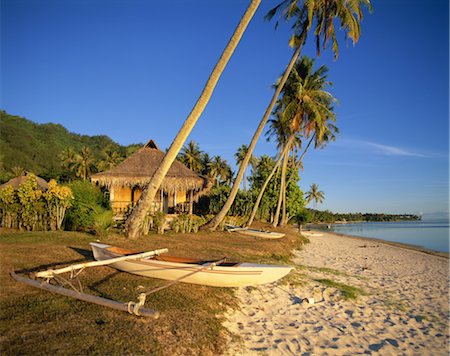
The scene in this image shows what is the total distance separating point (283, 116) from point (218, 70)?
32.7 feet

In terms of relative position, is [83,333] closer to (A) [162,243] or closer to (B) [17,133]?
(A) [162,243]

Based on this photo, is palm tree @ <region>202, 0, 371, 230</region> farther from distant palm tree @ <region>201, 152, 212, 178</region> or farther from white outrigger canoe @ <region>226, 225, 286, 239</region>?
distant palm tree @ <region>201, 152, 212, 178</region>

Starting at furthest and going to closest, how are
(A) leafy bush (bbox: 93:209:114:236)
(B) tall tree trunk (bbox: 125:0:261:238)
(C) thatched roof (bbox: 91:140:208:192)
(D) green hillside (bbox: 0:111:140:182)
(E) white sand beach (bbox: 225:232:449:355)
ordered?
1. (D) green hillside (bbox: 0:111:140:182)
2. (C) thatched roof (bbox: 91:140:208:192)
3. (A) leafy bush (bbox: 93:209:114:236)
4. (B) tall tree trunk (bbox: 125:0:261:238)
5. (E) white sand beach (bbox: 225:232:449:355)

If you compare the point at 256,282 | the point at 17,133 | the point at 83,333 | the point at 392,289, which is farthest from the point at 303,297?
the point at 17,133

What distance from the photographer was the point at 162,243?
10.5 meters

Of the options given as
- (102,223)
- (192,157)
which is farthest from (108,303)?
(192,157)

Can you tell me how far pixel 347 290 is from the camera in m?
7.14

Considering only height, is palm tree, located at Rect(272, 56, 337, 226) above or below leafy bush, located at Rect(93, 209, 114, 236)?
above

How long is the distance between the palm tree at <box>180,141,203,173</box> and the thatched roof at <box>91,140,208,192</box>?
1989 cm

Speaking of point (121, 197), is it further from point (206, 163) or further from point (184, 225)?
point (206, 163)

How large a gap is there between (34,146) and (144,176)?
38.2 meters

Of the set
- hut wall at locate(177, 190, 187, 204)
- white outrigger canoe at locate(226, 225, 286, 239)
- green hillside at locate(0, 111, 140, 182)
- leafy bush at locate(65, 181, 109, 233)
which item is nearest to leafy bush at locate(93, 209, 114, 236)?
leafy bush at locate(65, 181, 109, 233)

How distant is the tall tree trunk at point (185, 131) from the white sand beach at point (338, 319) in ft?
16.4

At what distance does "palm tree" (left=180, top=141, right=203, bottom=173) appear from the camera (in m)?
40.5
